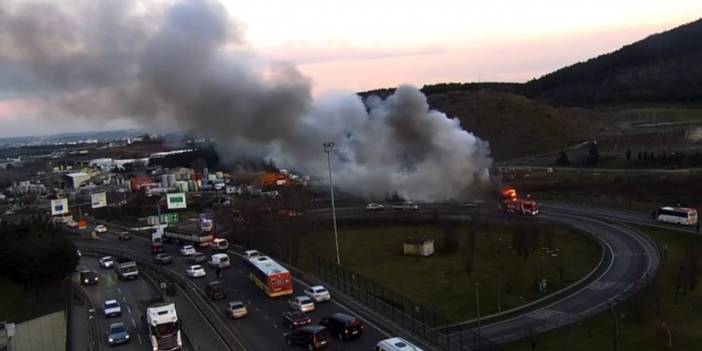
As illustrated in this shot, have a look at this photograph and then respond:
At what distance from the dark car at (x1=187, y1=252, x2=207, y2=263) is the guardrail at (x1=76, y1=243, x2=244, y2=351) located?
308 centimetres

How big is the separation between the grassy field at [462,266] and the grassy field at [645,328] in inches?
253

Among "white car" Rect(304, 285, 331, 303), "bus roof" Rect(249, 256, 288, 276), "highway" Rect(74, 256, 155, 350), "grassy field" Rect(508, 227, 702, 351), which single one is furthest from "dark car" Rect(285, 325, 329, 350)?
"grassy field" Rect(508, 227, 702, 351)

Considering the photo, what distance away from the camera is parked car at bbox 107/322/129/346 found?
116 ft

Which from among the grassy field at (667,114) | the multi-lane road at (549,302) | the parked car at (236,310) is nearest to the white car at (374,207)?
the multi-lane road at (549,302)

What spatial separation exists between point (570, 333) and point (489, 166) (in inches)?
1959

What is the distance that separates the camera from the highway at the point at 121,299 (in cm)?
3662

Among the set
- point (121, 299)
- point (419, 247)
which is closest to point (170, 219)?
point (121, 299)

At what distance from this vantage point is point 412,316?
35.6 metres

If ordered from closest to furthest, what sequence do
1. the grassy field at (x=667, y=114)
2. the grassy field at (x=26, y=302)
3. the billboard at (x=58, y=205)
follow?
the grassy field at (x=26, y=302) < the billboard at (x=58, y=205) < the grassy field at (x=667, y=114)

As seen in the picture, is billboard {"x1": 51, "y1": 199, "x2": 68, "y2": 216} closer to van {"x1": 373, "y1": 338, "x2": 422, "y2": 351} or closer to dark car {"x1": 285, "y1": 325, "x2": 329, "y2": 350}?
dark car {"x1": 285, "y1": 325, "x2": 329, "y2": 350}

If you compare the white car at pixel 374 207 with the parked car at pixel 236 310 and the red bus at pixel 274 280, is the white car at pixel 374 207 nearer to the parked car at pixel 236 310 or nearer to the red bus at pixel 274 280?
the red bus at pixel 274 280

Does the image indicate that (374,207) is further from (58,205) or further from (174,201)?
(58,205)

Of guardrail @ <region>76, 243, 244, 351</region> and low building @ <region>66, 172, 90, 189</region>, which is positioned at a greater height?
low building @ <region>66, 172, 90, 189</region>

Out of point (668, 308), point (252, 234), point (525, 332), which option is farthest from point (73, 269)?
point (668, 308)
